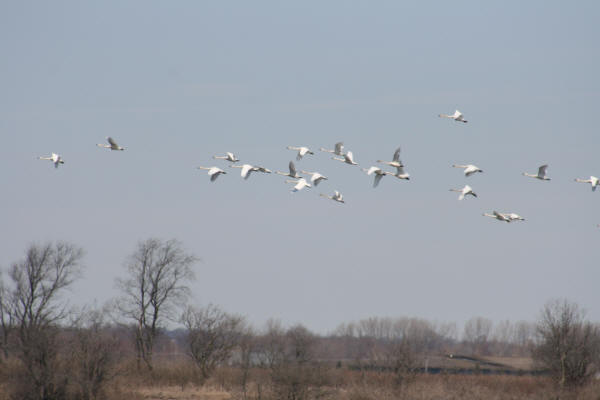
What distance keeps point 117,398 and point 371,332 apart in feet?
282

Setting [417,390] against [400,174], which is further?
[417,390]

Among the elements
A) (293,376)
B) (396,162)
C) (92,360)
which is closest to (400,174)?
(396,162)

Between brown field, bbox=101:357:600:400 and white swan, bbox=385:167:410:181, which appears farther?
brown field, bbox=101:357:600:400

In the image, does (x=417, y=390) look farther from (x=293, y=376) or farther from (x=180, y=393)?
(x=180, y=393)

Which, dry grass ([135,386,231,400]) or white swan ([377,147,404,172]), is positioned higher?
white swan ([377,147,404,172])

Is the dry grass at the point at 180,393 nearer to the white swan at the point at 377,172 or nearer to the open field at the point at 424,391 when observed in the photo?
the open field at the point at 424,391

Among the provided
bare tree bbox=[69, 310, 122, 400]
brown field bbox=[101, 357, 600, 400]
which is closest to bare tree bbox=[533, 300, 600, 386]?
brown field bbox=[101, 357, 600, 400]

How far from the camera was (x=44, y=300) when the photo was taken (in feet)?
201

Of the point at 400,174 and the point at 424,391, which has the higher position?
the point at 400,174

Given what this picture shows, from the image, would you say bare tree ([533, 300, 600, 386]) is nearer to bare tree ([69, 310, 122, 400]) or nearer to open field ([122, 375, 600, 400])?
open field ([122, 375, 600, 400])

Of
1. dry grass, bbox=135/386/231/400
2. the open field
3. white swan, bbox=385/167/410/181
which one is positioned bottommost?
dry grass, bbox=135/386/231/400

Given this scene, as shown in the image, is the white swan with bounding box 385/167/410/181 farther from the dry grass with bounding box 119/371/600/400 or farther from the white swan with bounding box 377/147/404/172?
the dry grass with bounding box 119/371/600/400

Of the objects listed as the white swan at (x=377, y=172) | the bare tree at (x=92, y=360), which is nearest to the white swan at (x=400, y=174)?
the white swan at (x=377, y=172)

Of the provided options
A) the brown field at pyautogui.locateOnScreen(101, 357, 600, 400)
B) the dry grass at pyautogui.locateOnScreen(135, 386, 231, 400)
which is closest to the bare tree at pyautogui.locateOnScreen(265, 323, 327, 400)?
the brown field at pyautogui.locateOnScreen(101, 357, 600, 400)
